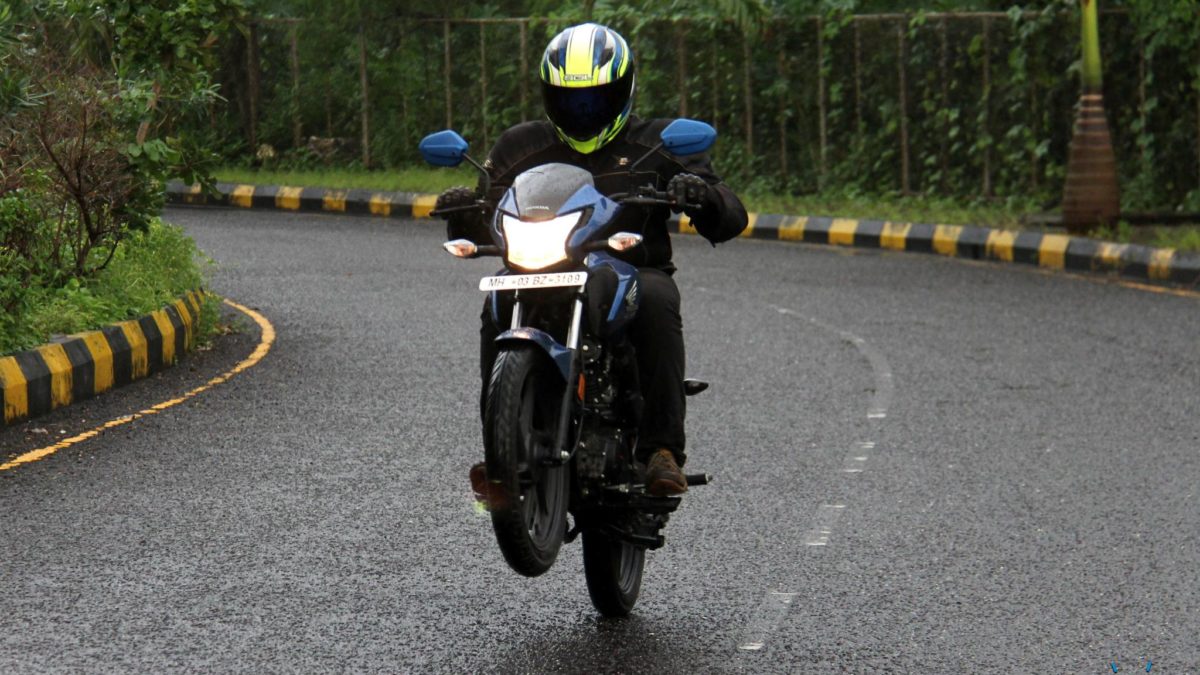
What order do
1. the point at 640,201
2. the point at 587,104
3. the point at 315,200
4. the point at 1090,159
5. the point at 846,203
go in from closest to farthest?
the point at 640,201 → the point at 587,104 → the point at 1090,159 → the point at 846,203 → the point at 315,200

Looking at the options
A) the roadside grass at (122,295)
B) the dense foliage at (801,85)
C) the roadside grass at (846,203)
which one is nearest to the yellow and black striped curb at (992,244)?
the roadside grass at (846,203)

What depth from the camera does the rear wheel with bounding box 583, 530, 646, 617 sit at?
593 cm

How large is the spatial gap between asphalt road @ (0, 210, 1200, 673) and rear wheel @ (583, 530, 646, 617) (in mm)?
80

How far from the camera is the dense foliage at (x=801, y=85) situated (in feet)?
61.7

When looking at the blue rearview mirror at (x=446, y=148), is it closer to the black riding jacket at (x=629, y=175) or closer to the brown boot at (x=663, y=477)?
the black riding jacket at (x=629, y=175)

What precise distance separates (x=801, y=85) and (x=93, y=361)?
12689 millimetres

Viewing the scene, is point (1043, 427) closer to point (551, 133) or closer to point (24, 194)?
point (551, 133)

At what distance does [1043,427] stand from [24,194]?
17.8ft

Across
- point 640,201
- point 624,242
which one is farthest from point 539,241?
point 640,201

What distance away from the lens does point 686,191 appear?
18.9 feet

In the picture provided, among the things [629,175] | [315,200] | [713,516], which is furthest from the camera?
[315,200]

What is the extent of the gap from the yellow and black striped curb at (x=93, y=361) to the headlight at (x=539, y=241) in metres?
4.44

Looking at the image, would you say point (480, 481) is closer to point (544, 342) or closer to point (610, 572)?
point (544, 342)

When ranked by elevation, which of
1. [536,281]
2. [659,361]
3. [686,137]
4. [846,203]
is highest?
[686,137]
